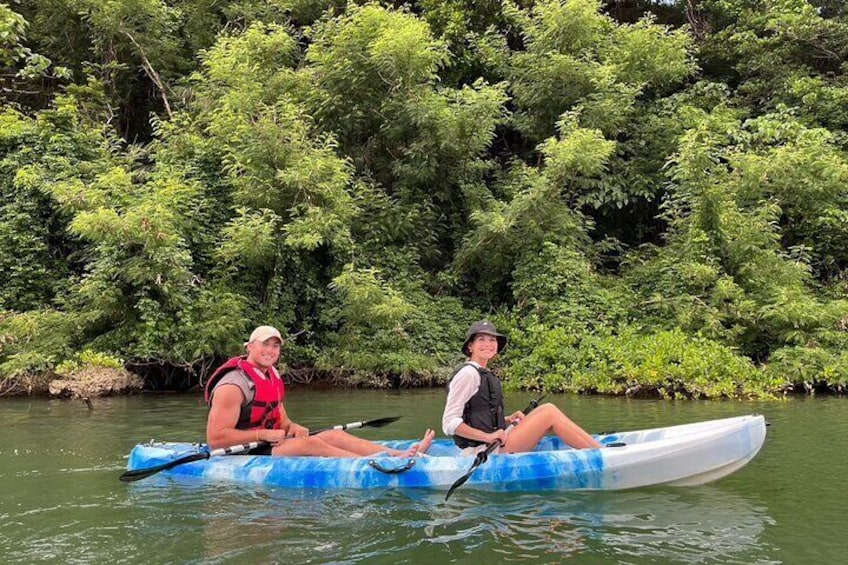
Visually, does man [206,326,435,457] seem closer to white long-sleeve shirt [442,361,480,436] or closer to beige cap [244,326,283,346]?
beige cap [244,326,283,346]

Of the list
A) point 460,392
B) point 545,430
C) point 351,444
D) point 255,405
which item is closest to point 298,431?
point 351,444

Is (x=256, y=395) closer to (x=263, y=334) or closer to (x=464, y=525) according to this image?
(x=263, y=334)

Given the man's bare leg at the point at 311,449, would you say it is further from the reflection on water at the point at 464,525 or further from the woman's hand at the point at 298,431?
the reflection on water at the point at 464,525

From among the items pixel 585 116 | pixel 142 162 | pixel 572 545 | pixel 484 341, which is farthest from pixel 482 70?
pixel 572 545

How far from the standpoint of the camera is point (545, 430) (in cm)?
501

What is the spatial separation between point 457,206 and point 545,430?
29.9 feet

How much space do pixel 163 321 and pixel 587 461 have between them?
7.70m

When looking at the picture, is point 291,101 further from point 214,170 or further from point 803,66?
point 803,66

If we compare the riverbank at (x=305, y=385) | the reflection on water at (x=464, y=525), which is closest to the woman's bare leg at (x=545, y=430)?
the reflection on water at (x=464, y=525)

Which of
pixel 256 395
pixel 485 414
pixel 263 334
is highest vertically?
pixel 263 334

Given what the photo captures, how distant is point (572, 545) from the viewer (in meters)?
3.76

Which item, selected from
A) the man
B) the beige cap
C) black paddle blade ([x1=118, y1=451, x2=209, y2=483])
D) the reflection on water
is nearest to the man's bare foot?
the man

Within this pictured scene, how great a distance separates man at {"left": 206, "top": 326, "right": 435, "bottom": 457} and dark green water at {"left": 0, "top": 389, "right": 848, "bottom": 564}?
1.33 feet

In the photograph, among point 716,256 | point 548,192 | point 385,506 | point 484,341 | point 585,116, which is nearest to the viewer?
point 385,506
